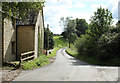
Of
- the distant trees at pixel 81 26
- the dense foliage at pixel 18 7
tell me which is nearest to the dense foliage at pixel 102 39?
the dense foliage at pixel 18 7

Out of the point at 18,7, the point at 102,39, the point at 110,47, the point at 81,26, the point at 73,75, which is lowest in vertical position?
the point at 73,75

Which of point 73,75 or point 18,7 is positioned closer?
point 73,75

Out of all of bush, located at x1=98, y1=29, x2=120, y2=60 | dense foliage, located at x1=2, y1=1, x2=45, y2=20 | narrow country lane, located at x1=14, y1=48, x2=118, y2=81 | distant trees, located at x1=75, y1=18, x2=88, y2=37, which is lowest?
narrow country lane, located at x1=14, y1=48, x2=118, y2=81

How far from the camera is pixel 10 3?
25.4ft

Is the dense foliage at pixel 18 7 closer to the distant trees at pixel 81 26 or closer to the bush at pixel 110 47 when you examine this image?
the bush at pixel 110 47

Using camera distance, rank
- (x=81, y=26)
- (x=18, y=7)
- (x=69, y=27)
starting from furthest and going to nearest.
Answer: (x=81, y=26)
(x=69, y=27)
(x=18, y=7)

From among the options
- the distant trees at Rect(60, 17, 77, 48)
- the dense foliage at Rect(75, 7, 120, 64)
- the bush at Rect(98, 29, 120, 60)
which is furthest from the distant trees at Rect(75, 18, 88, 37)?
the bush at Rect(98, 29, 120, 60)

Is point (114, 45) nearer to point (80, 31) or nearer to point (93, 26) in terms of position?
point (93, 26)

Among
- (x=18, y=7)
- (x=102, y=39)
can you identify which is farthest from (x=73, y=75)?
(x=102, y=39)

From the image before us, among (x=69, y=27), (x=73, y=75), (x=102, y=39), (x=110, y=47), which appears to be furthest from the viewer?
(x=69, y=27)

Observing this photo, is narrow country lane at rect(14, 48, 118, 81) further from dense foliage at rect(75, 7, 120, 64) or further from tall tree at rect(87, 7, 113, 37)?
tall tree at rect(87, 7, 113, 37)

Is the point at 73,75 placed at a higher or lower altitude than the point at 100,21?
lower

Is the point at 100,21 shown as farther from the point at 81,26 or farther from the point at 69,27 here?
the point at 81,26

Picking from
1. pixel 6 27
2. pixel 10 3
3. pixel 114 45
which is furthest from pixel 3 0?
pixel 114 45
